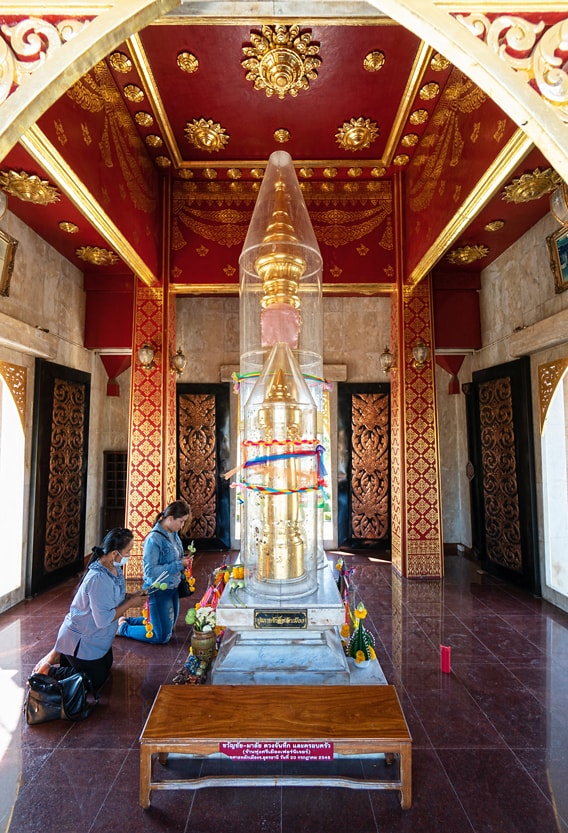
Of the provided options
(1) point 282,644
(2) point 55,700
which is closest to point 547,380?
(1) point 282,644

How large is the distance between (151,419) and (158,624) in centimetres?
270

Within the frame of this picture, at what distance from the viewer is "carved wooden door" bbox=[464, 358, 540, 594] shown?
17.2 ft

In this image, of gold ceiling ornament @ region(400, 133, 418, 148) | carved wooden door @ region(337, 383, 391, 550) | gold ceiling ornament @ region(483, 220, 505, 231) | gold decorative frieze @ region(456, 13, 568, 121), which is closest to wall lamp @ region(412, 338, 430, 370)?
gold ceiling ornament @ region(483, 220, 505, 231)

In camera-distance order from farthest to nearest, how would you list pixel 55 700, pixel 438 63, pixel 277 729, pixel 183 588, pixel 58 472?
pixel 58 472 → pixel 183 588 → pixel 438 63 → pixel 55 700 → pixel 277 729

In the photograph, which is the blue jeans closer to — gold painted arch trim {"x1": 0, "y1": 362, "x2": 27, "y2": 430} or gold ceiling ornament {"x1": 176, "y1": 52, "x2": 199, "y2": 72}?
gold painted arch trim {"x1": 0, "y1": 362, "x2": 27, "y2": 430}

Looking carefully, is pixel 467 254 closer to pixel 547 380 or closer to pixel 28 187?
pixel 547 380

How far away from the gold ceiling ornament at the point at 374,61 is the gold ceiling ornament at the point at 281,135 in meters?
1.14

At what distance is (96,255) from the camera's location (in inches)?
221

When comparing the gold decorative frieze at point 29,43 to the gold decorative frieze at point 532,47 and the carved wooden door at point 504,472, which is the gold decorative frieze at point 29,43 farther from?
the carved wooden door at point 504,472

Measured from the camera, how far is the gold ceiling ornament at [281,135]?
5.02 meters

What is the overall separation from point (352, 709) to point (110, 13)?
2.94 meters

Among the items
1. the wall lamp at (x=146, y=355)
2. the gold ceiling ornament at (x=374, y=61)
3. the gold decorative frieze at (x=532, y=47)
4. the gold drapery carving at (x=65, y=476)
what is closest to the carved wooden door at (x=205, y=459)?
the gold drapery carving at (x=65, y=476)

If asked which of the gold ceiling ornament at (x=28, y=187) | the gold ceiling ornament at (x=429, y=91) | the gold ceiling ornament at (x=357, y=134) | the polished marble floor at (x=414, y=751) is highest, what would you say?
the gold ceiling ornament at (x=357, y=134)

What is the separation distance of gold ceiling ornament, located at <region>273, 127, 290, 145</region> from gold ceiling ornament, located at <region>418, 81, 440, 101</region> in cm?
147
